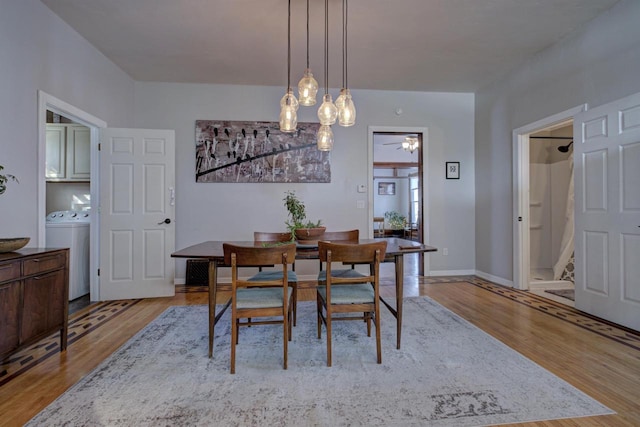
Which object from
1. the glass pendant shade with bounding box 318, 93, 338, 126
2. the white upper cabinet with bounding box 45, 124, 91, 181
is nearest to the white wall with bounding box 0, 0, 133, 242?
the white upper cabinet with bounding box 45, 124, 91, 181

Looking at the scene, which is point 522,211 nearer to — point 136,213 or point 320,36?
point 320,36

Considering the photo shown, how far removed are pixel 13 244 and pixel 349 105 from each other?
2554 millimetres

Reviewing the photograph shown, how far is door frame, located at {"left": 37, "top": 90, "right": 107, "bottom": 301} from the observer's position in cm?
265

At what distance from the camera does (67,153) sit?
3930mm

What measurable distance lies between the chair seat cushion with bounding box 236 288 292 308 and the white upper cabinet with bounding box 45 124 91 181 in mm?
3294

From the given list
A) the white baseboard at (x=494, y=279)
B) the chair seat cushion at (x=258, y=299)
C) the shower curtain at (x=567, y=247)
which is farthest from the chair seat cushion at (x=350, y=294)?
the shower curtain at (x=567, y=247)

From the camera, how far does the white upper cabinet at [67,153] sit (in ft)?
12.7

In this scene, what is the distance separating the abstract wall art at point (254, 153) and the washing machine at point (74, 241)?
1.51 meters

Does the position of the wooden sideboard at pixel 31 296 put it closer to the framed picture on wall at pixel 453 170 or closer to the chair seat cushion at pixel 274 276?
the chair seat cushion at pixel 274 276

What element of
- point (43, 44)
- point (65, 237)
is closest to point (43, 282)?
point (65, 237)

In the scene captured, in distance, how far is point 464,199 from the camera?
481cm

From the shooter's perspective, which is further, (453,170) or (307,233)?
(453,170)

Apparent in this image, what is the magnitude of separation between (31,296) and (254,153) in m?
2.95

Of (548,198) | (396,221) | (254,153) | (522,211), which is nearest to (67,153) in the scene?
(254,153)
